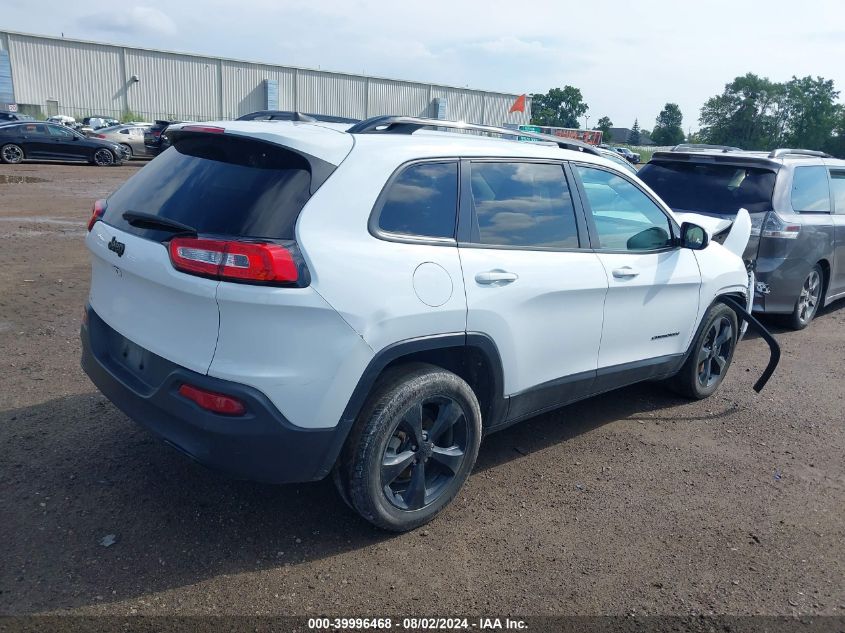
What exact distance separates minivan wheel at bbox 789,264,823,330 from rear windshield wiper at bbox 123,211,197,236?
21.2 feet

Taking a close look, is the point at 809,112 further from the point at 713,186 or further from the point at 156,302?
the point at 156,302

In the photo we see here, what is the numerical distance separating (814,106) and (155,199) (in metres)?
83.8

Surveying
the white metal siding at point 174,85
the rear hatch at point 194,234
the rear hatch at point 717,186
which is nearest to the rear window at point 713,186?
the rear hatch at point 717,186

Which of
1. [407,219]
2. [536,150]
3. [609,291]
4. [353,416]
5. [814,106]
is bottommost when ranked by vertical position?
[353,416]

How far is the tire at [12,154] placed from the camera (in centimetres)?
2175

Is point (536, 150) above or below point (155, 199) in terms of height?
above

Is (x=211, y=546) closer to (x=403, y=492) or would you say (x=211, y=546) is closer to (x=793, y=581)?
(x=403, y=492)

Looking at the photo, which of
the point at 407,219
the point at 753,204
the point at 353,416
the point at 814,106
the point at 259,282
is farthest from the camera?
the point at 814,106

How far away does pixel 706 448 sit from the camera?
4.61m

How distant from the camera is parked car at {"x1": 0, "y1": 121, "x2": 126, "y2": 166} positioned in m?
21.9

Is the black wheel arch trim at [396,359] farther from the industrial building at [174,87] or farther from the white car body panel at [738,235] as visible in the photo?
the industrial building at [174,87]

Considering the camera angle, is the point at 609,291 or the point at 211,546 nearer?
the point at 211,546

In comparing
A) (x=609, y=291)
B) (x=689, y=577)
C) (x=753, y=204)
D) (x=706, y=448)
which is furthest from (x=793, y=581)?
(x=753, y=204)

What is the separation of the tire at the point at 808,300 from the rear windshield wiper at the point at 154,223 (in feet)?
21.1
